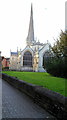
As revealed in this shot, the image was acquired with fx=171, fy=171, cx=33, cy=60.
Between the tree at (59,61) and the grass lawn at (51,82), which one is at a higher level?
the tree at (59,61)

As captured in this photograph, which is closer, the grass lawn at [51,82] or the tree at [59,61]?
the grass lawn at [51,82]

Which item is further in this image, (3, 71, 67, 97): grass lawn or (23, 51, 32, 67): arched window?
(23, 51, 32, 67): arched window

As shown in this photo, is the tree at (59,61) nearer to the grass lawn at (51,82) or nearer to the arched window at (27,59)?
the grass lawn at (51,82)

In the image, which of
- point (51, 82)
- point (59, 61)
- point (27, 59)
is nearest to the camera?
point (51, 82)

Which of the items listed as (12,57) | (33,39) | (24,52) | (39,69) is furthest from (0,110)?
(33,39)

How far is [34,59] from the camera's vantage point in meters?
91.1

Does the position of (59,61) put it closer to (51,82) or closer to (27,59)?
(51,82)

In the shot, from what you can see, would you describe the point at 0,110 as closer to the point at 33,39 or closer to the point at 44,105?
the point at 44,105

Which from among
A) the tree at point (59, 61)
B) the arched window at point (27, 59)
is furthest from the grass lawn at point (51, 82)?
the arched window at point (27, 59)

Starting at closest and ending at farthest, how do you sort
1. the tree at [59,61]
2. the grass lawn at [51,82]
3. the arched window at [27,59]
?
the grass lawn at [51,82], the tree at [59,61], the arched window at [27,59]

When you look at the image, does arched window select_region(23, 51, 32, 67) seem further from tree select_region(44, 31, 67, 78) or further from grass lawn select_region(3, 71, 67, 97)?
grass lawn select_region(3, 71, 67, 97)

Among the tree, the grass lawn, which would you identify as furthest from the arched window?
the grass lawn

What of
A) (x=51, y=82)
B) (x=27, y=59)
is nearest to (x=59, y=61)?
(x=51, y=82)

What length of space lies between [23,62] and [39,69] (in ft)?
31.7
